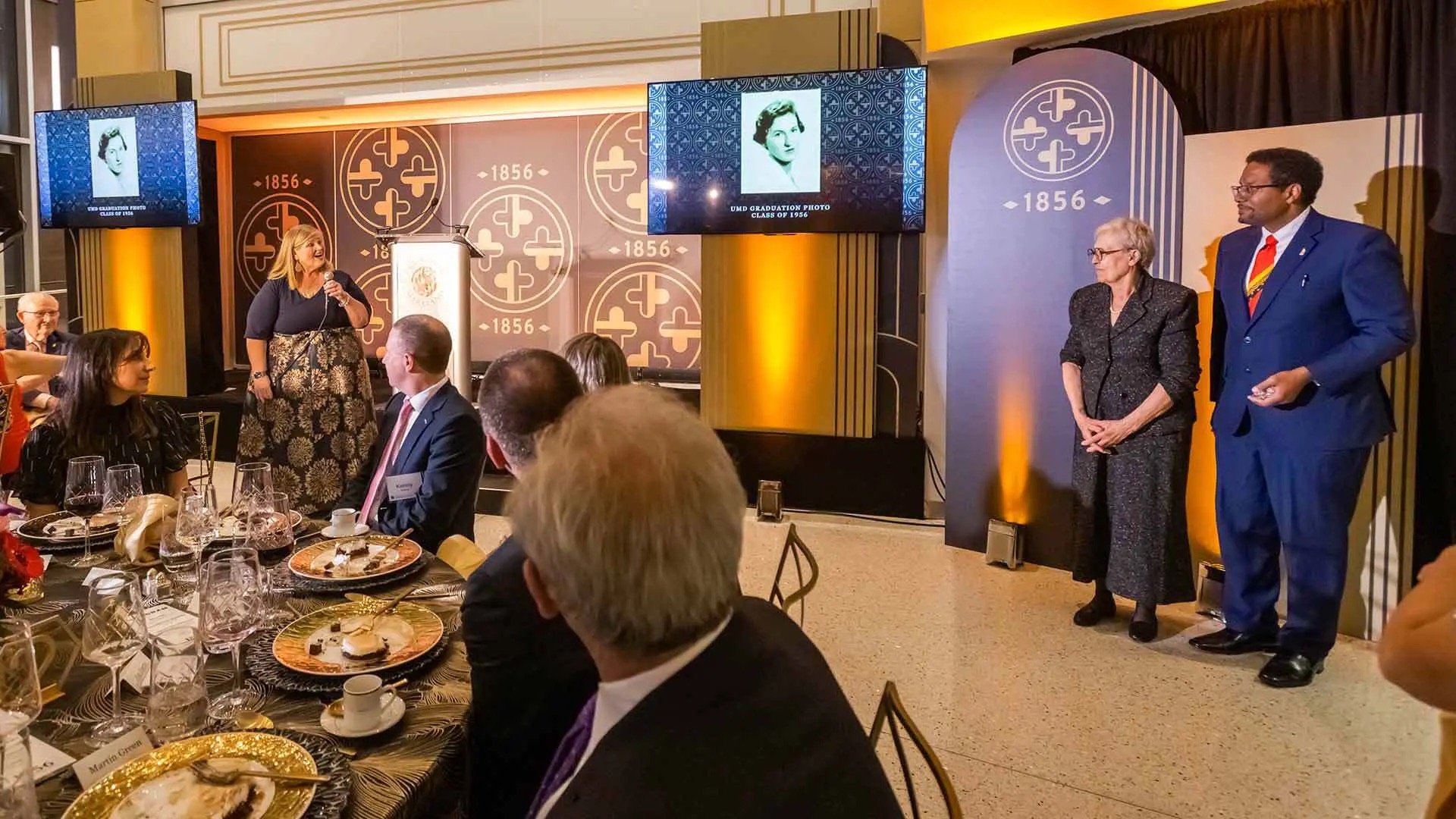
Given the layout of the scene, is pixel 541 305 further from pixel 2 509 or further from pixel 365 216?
pixel 2 509

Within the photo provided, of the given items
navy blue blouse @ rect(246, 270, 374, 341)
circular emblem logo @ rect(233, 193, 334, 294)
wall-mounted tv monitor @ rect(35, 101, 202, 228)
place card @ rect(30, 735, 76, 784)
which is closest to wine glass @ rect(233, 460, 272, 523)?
place card @ rect(30, 735, 76, 784)

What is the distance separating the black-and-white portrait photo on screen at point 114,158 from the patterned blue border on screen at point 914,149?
550cm

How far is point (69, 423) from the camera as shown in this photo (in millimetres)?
2809

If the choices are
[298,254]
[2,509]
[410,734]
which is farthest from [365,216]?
[410,734]

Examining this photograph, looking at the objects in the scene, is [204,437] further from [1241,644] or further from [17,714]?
[1241,644]

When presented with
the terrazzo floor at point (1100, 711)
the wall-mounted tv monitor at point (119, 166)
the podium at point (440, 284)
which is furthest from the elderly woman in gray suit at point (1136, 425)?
the wall-mounted tv monitor at point (119, 166)

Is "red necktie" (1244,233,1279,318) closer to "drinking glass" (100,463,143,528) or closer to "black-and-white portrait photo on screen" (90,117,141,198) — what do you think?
"drinking glass" (100,463,143,528)

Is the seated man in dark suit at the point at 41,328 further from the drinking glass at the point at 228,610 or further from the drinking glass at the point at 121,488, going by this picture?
the drinking glass at the point at 228,610

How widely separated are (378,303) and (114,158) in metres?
2.07

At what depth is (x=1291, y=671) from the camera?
3049mm

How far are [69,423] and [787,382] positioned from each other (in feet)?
11.3

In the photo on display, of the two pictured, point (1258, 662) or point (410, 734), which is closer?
point (410, 734)

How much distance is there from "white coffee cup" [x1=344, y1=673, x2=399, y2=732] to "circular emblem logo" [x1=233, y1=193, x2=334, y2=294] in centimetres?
614

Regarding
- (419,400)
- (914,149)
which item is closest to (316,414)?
(419,400)
